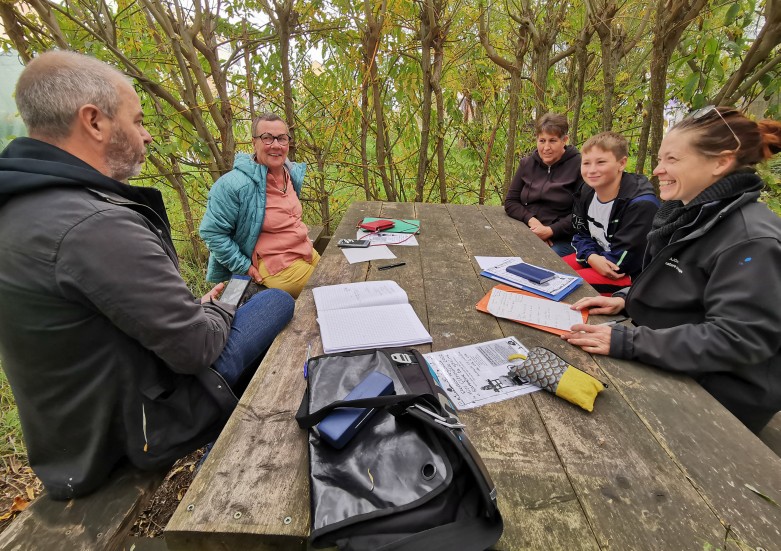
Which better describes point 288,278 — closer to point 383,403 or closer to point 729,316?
point 383,403

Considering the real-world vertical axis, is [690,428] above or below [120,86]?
below

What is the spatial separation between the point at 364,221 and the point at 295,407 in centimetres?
185

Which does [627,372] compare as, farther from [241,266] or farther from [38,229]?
[241,266]

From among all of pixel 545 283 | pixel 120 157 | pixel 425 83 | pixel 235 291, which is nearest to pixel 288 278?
pixel 235 291

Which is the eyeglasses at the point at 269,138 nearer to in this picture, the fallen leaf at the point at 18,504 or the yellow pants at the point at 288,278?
the yellow pants at the point at 288,278

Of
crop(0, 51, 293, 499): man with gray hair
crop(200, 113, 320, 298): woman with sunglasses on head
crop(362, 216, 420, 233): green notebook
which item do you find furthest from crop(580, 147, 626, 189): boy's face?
crop(0, 51, 293, 499): man with gray hair

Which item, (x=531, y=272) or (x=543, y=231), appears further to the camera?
(x=543, y=231)

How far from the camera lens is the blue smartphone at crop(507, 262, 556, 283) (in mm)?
1835

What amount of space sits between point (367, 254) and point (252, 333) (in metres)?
0.84

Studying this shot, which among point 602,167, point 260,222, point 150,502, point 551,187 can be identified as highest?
point 602,167

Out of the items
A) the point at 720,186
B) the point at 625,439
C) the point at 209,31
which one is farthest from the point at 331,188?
the point at 625,439

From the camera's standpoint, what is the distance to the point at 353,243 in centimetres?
230

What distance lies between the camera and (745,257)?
1.21m

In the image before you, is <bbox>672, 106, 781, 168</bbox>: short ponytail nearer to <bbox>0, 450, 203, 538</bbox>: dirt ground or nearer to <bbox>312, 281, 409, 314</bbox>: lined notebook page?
<bbox>312, 281, 409, 314</bbox>: lined notebook page
